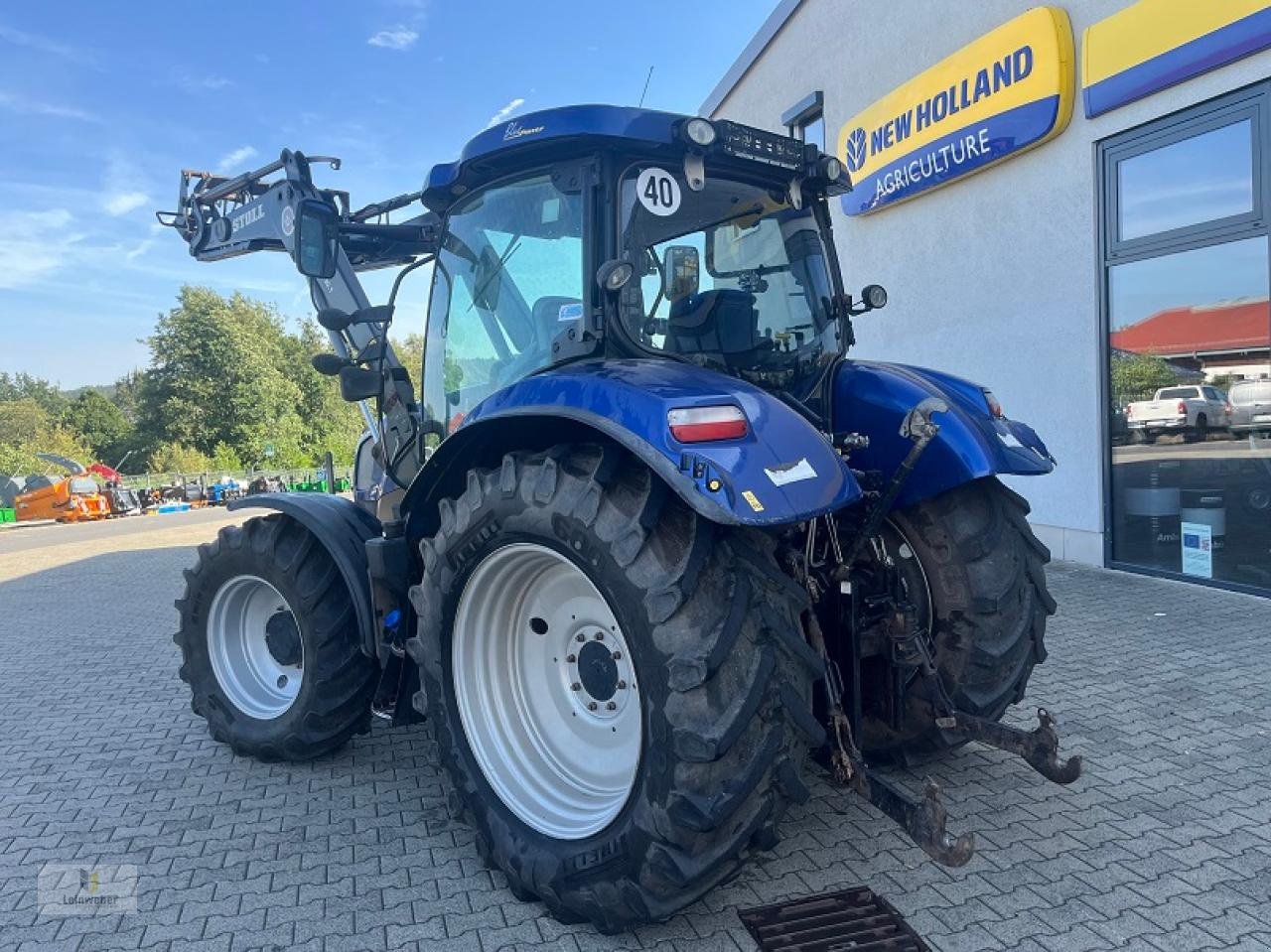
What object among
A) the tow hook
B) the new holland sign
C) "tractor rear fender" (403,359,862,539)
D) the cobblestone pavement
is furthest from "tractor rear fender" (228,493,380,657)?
the new holland sign

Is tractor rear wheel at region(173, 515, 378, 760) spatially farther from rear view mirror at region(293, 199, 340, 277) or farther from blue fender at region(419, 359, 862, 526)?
blue fender at region(419, 359, 862, 526)

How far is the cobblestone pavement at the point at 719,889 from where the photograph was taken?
2598 millimetres

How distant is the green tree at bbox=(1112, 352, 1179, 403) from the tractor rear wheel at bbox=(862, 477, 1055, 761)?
4433 millimetres

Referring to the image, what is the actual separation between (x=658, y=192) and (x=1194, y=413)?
554 centimetres

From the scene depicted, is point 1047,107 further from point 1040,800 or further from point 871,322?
point 1040,800

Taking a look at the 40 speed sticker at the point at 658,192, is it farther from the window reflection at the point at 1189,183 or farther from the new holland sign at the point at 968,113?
the new holland sign at the point at 968,113

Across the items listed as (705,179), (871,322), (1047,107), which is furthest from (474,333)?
(871,322)

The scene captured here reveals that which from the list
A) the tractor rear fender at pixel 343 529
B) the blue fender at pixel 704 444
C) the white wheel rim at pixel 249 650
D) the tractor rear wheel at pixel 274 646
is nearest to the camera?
the blue fender at pixel 704 444

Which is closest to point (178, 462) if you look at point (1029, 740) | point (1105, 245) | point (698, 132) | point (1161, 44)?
point (1105, 245)

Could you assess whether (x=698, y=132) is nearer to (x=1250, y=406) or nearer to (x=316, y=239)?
(x=316, y=239)

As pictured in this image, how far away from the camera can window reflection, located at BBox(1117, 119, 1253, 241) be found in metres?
6.12

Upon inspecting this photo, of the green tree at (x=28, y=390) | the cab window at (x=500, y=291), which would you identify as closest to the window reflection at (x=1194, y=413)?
the cab window at (x=500, y=291)

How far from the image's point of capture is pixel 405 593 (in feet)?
11.7

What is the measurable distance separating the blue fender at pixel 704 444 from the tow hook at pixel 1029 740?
103 centimetres
